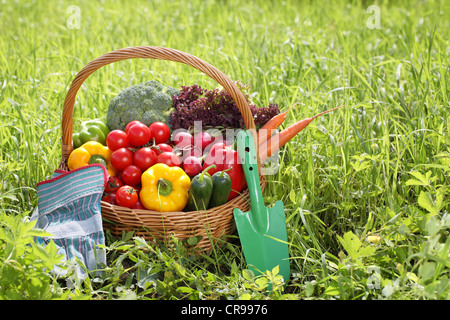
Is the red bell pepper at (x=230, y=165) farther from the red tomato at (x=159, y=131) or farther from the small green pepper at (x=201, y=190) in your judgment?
the red tomato at (x=159, y=131)

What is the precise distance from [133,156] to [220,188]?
1.90 feet

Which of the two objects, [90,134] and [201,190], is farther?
[90,134]

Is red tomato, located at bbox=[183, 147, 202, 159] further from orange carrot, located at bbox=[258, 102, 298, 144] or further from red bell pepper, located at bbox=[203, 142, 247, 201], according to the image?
orange carrot, located at bbox=[258, 102, 298, 144]

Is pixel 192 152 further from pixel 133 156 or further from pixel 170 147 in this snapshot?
pixel 133 156

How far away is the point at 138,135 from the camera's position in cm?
249

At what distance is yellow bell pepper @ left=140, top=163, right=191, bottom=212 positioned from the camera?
2230mm

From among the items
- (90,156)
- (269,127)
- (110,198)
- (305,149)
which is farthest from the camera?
(305,149)

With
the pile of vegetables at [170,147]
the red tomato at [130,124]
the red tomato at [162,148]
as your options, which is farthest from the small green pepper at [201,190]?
the red tomato at [130,124]

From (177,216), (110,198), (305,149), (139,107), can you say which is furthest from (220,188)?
(139,107)

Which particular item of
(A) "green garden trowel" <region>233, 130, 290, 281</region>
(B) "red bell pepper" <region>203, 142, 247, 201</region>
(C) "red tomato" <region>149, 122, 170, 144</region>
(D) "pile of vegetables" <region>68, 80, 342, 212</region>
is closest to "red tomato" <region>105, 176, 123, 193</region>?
(D) "pile of vegetables" <region>68, 80, 342, 212</region>

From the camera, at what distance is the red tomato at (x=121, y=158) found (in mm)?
2424

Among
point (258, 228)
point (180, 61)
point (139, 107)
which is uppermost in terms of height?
point (180, 61)
